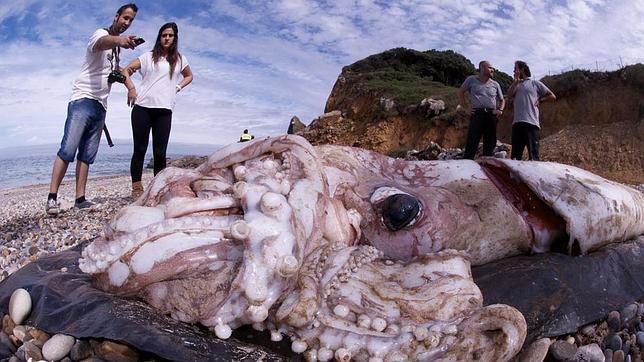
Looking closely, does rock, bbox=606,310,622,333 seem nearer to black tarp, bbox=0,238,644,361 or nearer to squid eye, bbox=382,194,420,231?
black tarp, bbox=0,238,644,361

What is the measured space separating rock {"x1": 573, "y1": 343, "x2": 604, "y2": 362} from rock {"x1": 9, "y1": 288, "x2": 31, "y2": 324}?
2.91m

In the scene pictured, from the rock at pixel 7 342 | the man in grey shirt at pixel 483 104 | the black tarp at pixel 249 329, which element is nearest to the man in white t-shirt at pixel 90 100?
the black tarp at pixel 249 329

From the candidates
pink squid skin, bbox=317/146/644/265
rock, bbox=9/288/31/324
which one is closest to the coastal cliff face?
pink squid skin, bbox=317/146/644/265

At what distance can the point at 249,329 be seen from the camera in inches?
107

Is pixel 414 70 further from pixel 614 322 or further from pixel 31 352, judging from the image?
pixel 31 352

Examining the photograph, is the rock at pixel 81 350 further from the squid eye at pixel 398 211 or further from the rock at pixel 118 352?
the squid eye at pixel 398 211

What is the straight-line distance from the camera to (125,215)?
2902 mm

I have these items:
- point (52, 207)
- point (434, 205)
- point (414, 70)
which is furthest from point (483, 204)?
point (414, 70)

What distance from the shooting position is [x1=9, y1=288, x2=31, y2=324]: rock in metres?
2.95

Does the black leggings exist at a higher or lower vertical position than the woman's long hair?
lower

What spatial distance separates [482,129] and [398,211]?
6894 millimetres

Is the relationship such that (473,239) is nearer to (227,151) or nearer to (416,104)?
(227,151)

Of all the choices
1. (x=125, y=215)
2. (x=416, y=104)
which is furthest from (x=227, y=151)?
(x=416, y=104)

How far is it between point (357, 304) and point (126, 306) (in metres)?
1.14
